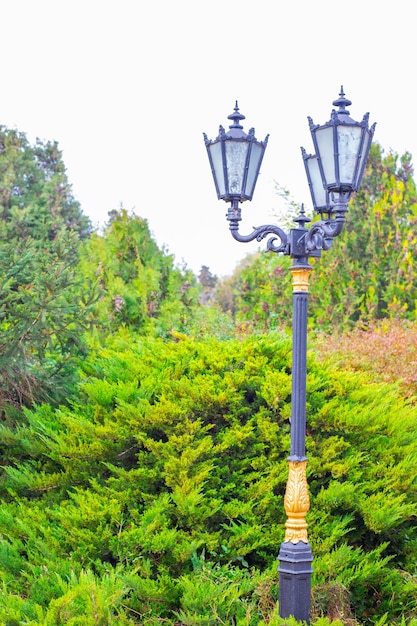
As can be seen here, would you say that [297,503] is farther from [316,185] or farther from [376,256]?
[376,256]

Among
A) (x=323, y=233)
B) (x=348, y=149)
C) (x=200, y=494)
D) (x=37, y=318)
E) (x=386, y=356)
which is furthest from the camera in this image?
(x=386, y=356)

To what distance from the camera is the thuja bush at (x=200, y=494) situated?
4.85m

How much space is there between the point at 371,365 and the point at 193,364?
366 centimetres

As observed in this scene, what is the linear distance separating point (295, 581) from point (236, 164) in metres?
2.63

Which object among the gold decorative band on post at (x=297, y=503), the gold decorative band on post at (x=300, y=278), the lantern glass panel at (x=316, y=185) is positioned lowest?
the gold decorative band on post at (x=297, y=503)

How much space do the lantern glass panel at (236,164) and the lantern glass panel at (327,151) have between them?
524mm

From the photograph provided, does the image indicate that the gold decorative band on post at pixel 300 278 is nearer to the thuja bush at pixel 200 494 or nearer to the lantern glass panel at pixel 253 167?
the lantern glass panel at pixel 253 167

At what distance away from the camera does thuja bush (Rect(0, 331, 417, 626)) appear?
4.85 meters

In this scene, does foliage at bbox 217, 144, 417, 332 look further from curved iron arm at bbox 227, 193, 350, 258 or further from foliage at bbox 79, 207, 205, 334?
curved iron arm at bbox 227, 193, 350, 258

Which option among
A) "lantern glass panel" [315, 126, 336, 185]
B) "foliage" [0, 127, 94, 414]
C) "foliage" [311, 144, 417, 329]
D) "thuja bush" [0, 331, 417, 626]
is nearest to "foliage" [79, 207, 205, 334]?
"foliage" [311, 144, 417, 329]

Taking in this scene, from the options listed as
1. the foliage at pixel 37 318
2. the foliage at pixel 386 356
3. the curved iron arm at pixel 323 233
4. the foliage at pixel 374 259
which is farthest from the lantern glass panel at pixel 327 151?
the foliage at pixel 374 259

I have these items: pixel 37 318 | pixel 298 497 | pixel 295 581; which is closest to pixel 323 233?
pixel 298 497

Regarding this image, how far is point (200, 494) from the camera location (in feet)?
17.9

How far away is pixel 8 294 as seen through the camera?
637cm
